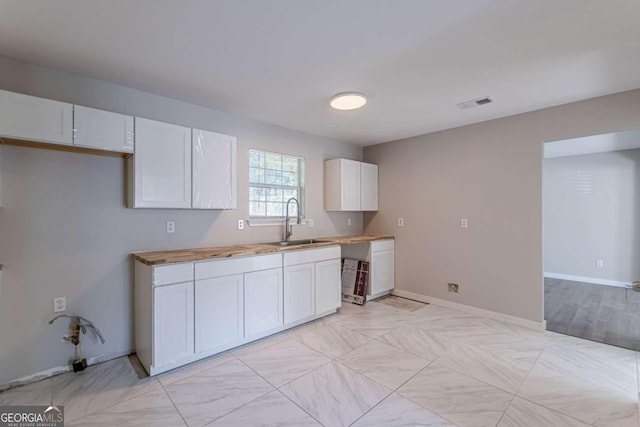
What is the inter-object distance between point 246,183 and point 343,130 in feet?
4.95

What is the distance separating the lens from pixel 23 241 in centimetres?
211

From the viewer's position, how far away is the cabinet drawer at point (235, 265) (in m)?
2.43

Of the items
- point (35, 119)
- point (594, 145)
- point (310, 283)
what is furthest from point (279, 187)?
point (594, 145)

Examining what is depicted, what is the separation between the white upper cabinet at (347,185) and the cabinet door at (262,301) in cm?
156

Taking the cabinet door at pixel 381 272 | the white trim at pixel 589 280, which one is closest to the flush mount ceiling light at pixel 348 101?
the cabinet door at pixel 381 272

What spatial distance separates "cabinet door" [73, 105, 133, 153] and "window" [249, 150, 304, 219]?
1.35m

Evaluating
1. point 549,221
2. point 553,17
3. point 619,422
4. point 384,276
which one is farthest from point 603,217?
point 553,17

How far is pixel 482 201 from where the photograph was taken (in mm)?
3521

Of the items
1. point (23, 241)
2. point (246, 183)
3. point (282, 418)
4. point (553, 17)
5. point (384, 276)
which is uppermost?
point (553, 17)

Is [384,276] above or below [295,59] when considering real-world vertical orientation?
below

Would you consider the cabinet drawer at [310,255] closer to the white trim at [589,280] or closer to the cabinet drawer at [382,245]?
the cabinet drawer at [382,245]

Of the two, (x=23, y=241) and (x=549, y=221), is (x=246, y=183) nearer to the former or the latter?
(x=23, y=241)

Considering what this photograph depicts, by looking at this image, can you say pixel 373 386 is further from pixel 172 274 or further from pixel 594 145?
pixel 594 145

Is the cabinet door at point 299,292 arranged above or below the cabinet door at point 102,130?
below
